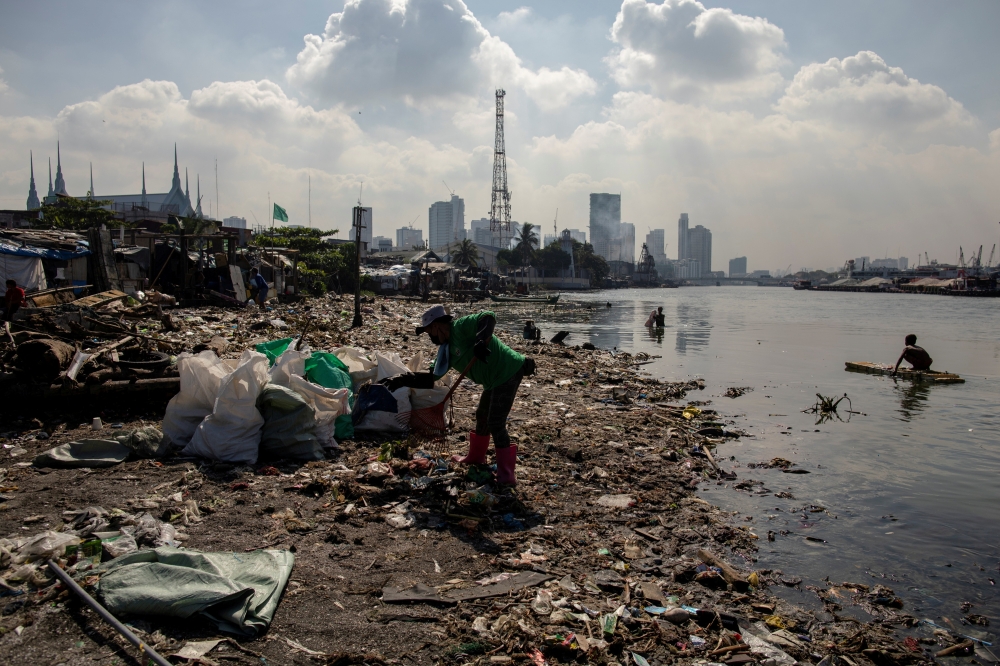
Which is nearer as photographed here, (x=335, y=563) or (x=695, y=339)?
(x=335, y=563)

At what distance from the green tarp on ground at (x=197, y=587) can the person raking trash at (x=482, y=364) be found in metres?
1.85

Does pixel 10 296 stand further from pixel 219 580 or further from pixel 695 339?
pixel 695 339

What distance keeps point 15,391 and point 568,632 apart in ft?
18.8

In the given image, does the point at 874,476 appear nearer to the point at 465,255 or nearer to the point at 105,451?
the point at 105,451

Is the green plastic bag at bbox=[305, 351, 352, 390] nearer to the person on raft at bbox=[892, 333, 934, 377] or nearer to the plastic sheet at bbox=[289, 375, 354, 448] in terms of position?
the plastic sheet at bbox=[289, 375, 354, 448]

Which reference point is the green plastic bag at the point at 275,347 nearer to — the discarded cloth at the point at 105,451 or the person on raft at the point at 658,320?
the discarded cloth at the point at 105,451

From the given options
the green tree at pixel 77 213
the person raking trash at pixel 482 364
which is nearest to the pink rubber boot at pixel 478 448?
the person raking trash at pixel 482 364

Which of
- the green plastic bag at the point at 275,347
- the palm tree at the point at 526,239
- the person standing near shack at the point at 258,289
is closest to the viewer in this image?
the green plastic bag at the point at 275,347

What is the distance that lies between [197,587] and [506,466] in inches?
97.0

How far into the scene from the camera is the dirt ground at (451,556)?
271 cm

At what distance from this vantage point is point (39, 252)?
45.0ft

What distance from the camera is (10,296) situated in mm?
11398

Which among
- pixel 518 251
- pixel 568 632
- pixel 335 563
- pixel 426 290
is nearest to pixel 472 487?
pixel 335 563

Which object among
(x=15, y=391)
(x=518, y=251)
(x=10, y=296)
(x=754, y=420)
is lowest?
(x=754, y=420)
